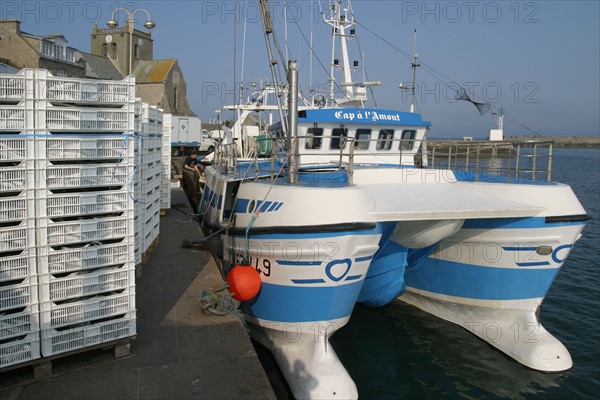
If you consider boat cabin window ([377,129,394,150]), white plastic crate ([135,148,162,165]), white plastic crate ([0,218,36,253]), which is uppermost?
boat cabin window ([377,129,394,150])

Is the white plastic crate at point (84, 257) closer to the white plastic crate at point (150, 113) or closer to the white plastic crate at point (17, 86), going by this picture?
the white plastic crate at point (17, 86)

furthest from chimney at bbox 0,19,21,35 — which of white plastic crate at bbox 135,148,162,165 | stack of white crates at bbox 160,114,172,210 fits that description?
white plastic crate at bbox 135,148,162,165

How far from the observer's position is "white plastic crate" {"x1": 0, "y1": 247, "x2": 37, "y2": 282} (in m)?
3.77

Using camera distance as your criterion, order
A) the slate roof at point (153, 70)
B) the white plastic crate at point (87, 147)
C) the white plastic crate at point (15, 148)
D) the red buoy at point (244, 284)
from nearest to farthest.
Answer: the white plastic crate at point (15, 148) → the white plastic crate at point (87, 147) → the red buoy at point (244, 284) → the slate roof at point (153, 70)

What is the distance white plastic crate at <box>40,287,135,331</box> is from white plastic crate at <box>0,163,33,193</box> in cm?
97

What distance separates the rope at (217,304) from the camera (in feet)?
17.4

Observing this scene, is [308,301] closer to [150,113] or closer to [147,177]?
[147,177]

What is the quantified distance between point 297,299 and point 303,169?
8.42 feet

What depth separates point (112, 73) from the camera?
4694 cm

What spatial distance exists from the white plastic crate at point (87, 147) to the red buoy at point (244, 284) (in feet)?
6.85

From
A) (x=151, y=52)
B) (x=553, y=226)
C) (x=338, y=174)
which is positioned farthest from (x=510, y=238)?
Result: (x=151, y=52)

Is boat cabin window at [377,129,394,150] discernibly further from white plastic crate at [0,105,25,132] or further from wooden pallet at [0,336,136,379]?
white plastic crate at [0,105,25,132]

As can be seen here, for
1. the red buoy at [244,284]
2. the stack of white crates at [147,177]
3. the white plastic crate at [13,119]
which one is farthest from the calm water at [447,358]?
the white plastic crate at [13,119]

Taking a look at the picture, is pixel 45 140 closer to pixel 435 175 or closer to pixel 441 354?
pixel 435 175
